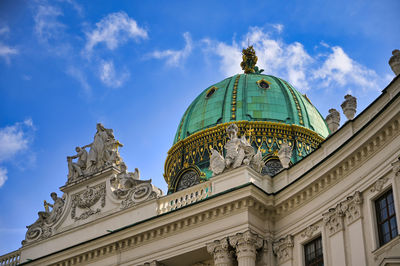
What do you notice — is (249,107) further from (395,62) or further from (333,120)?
(395,62)

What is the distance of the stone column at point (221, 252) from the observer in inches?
916

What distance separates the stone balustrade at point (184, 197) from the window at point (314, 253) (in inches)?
172

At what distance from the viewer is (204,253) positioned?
2461 cm

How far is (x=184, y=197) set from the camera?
2612 cm

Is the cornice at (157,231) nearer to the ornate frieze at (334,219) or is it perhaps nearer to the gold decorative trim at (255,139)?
the ornate frieze at (334,219)

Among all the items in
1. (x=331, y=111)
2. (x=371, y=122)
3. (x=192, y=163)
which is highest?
(x=192, y=163)

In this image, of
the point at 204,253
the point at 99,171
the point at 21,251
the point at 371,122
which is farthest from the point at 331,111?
the point at 21,251

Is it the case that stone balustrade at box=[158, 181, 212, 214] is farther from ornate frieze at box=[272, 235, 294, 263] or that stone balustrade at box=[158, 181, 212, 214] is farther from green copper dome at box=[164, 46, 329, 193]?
green copper dome at box=[164, 46, 329, 193]

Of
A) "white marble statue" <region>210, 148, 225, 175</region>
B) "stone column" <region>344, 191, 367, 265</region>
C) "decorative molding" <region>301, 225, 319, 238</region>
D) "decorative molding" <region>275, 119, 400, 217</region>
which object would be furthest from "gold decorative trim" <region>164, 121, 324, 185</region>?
"stone column" <region>344, 191, 367, 265</region>

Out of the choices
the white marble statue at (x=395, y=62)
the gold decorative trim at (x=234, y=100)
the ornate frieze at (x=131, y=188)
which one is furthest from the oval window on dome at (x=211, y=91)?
the white marble statue at (x=395, y=62)

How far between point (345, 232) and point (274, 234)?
347 centimetres

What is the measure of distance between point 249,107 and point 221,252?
45.0 feet

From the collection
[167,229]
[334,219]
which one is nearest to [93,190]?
[167,229]

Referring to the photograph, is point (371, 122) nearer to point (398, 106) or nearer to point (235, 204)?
point (398, 106)
